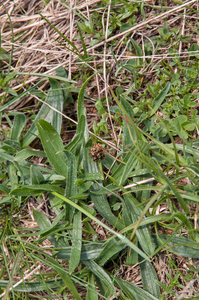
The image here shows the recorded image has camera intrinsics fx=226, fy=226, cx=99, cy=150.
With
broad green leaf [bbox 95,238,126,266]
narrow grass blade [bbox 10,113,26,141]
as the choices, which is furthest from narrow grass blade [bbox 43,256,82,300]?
narrow grass blade [bbox 10,113,26,141]

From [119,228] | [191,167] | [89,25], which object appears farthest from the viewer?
[89,25]

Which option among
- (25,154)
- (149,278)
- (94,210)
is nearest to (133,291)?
(149,278)

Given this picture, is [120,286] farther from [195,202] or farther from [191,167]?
[191,167]

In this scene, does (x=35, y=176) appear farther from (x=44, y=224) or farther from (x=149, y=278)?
(x=149, y=278)

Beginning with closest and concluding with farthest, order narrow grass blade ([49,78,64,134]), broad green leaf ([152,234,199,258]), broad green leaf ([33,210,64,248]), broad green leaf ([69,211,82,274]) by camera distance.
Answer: broad green leaf ([152,234,199,258]), broad green leaf ([69,211,82,274]), broad green leaf ([33,210,64,248]), narrow grass blade ([49,78,64,134])

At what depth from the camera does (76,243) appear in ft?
5.21

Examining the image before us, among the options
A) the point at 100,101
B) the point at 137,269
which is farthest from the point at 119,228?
the point at 100,101

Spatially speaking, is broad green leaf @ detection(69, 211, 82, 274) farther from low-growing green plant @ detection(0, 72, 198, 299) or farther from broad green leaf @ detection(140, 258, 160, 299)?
broad green leaf @ detection(140, 258, 160, 299)

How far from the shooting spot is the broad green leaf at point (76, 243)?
1539 mm

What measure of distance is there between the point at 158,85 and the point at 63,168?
3.00 ft

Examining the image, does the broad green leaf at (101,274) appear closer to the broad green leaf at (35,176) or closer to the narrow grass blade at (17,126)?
the broad green leaf at (35,176)

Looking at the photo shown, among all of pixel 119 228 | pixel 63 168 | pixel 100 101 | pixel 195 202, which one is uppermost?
pixel 100 101

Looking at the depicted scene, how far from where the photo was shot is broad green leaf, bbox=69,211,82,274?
154cm

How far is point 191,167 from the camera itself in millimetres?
1364
